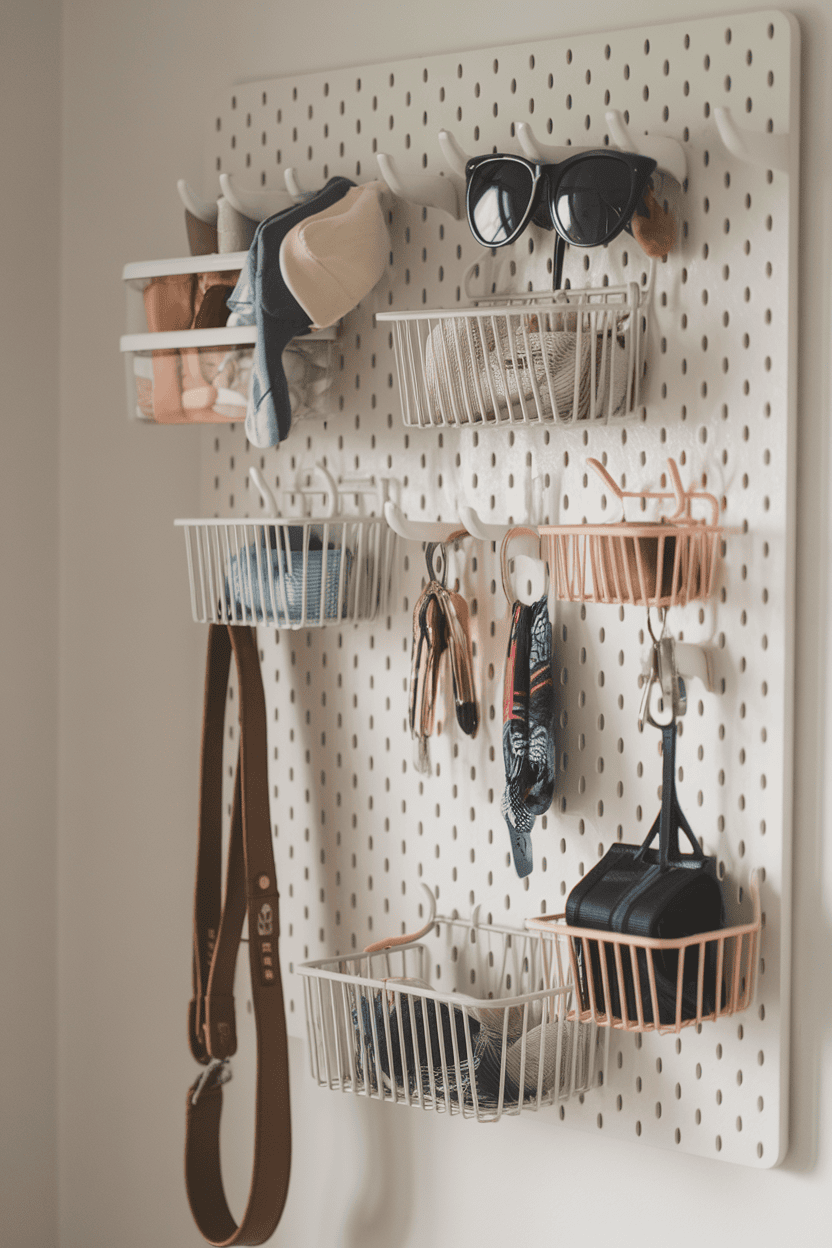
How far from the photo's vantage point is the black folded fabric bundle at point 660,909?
1.25m

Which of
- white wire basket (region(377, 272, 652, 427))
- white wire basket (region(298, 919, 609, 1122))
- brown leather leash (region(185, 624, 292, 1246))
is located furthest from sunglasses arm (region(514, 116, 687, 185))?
white wire basket (region(298, 919, 609, 1122))

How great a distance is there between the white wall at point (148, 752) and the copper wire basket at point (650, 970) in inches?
11.4

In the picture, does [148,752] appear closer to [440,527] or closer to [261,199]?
[440,527]

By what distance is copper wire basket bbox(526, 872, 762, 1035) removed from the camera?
1230 mm

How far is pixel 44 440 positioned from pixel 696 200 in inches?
37.1

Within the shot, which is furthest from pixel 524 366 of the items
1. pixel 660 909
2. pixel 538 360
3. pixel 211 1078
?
pixel 211 1078

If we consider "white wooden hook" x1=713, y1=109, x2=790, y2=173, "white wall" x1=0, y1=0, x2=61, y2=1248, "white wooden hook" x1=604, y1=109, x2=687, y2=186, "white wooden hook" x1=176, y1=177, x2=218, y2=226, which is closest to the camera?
"white wooden hook" x1=713, y1=109, x2=790, y2=173

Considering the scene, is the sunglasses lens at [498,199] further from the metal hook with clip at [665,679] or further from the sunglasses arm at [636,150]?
the metal hook with clip at [665,679]

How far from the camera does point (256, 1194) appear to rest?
5.05 feet

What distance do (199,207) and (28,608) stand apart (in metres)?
0.60

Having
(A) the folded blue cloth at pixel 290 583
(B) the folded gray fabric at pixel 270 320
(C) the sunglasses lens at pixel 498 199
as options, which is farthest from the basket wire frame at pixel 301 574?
(C) the sunglasses lens at pixel 498 199

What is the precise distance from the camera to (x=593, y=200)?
1263mm

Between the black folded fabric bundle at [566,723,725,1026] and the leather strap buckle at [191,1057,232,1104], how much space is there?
581 mm

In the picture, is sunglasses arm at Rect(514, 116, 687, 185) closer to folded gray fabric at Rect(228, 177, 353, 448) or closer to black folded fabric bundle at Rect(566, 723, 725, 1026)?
folded gray fabric at Rect(228, 177, 353, 448)
